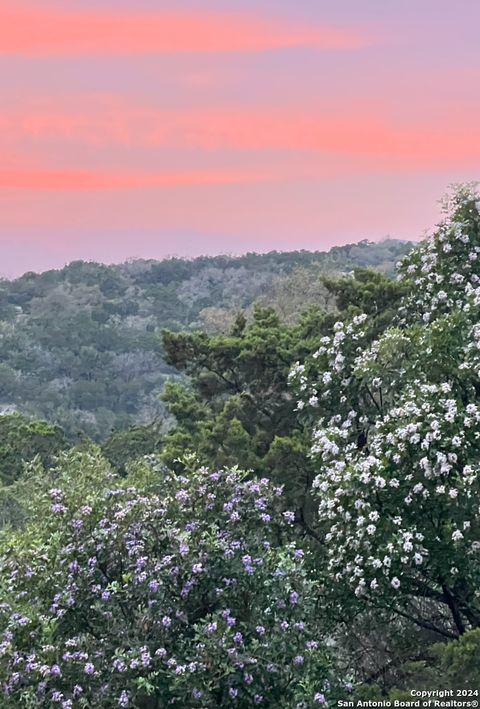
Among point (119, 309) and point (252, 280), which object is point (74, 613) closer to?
point (119, 309)

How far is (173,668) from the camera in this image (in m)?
5.48

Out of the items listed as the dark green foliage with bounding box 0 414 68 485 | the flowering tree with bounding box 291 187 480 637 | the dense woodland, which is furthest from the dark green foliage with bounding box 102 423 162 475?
the flowering tree with bounding box 291 187 480 637

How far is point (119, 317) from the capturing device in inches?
2685

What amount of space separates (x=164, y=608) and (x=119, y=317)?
63.3m

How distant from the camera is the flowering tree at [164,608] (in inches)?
216

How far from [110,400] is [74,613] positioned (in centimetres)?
4820

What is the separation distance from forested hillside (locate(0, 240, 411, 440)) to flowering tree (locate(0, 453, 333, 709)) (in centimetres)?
2408

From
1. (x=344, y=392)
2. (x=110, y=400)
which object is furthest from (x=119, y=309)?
(x=344, y=392)

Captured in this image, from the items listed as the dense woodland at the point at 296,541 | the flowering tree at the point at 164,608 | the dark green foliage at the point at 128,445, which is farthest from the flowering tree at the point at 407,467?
the dark green foliage at the point at 128,445

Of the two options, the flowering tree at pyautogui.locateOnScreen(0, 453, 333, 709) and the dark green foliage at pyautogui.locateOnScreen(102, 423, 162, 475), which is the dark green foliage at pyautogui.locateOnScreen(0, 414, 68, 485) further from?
the flowering tree at pyautogui.locateOnScreen(0, 453, 333, 709)

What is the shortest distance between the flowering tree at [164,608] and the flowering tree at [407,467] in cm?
102

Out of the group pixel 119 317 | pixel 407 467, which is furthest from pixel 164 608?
pixel 119 317

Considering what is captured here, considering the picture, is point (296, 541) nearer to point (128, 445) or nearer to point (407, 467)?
point (407, 467)

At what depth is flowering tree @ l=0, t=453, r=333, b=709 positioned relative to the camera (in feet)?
18.0
